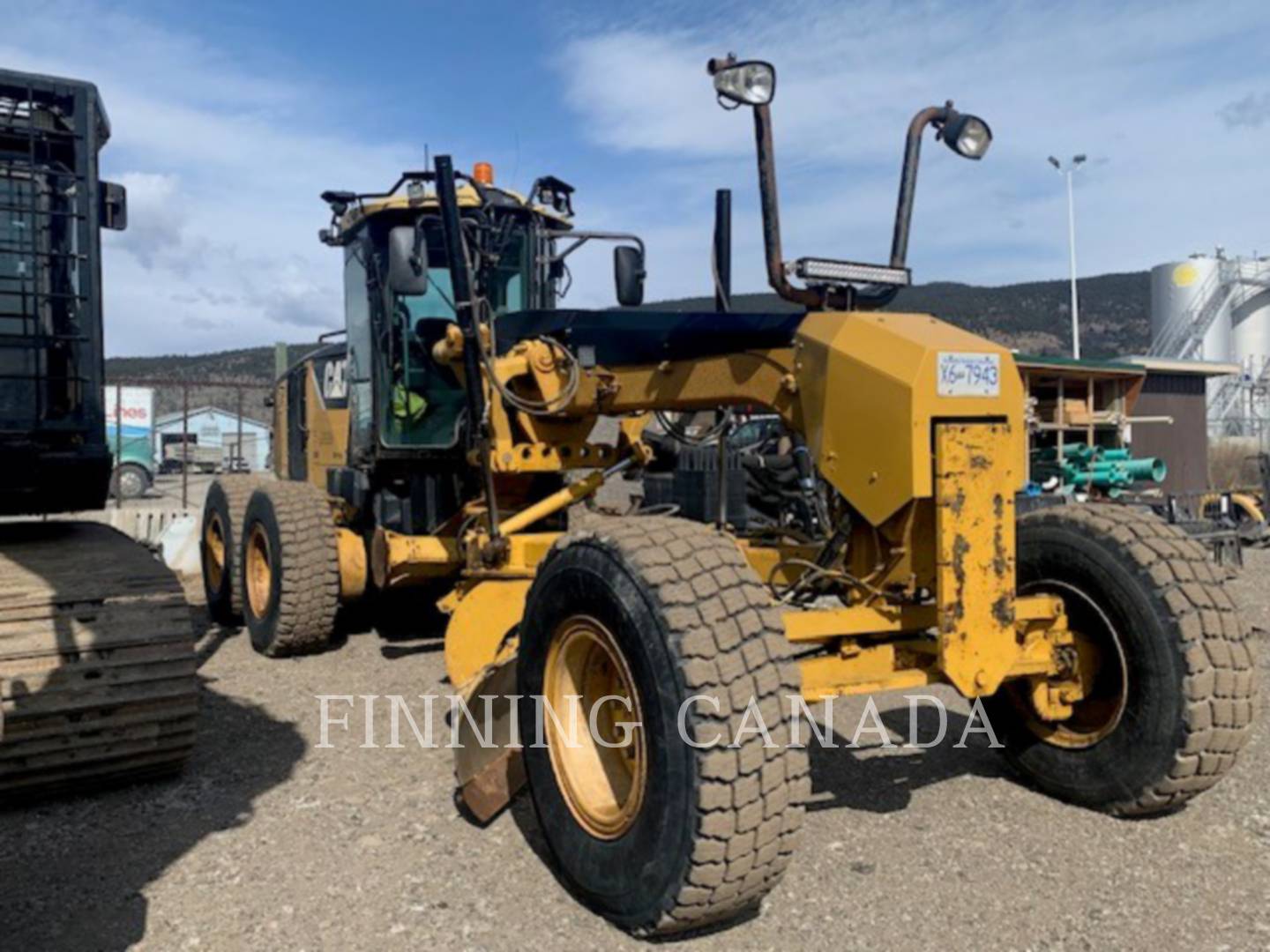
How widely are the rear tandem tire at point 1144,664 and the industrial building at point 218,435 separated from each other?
3396cm

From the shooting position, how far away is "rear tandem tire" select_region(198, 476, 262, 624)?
8133mm

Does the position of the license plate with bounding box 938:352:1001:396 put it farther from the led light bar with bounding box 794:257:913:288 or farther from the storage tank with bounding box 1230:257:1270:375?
the storage tank with bounding box 1230:257:1270:375

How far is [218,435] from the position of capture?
38.8 meters

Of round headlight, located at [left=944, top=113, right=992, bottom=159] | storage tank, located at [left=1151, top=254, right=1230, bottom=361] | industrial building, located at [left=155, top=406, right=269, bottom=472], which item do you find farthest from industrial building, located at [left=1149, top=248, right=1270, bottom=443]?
round headlight, located at [left=944, top=113, right=992, bottom=159]

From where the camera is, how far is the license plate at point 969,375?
3.53m

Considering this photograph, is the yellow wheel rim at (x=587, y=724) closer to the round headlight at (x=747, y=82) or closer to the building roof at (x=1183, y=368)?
the round headlight at (x=747, y=82)

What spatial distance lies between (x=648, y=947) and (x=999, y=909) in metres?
1.10

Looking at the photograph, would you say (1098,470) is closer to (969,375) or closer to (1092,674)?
(1092,674)

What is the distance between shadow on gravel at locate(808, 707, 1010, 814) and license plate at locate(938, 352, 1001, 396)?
173 centimetres

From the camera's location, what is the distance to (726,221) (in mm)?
4996

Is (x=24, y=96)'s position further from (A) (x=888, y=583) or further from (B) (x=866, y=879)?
(B) (x=866, y=879)

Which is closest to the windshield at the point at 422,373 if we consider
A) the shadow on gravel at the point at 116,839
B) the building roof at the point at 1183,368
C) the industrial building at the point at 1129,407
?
the shadow on gravel at the point at 116,839

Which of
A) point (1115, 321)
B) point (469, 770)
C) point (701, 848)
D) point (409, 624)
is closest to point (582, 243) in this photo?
point (409, 624)

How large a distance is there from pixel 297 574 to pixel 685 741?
448 centimetres
